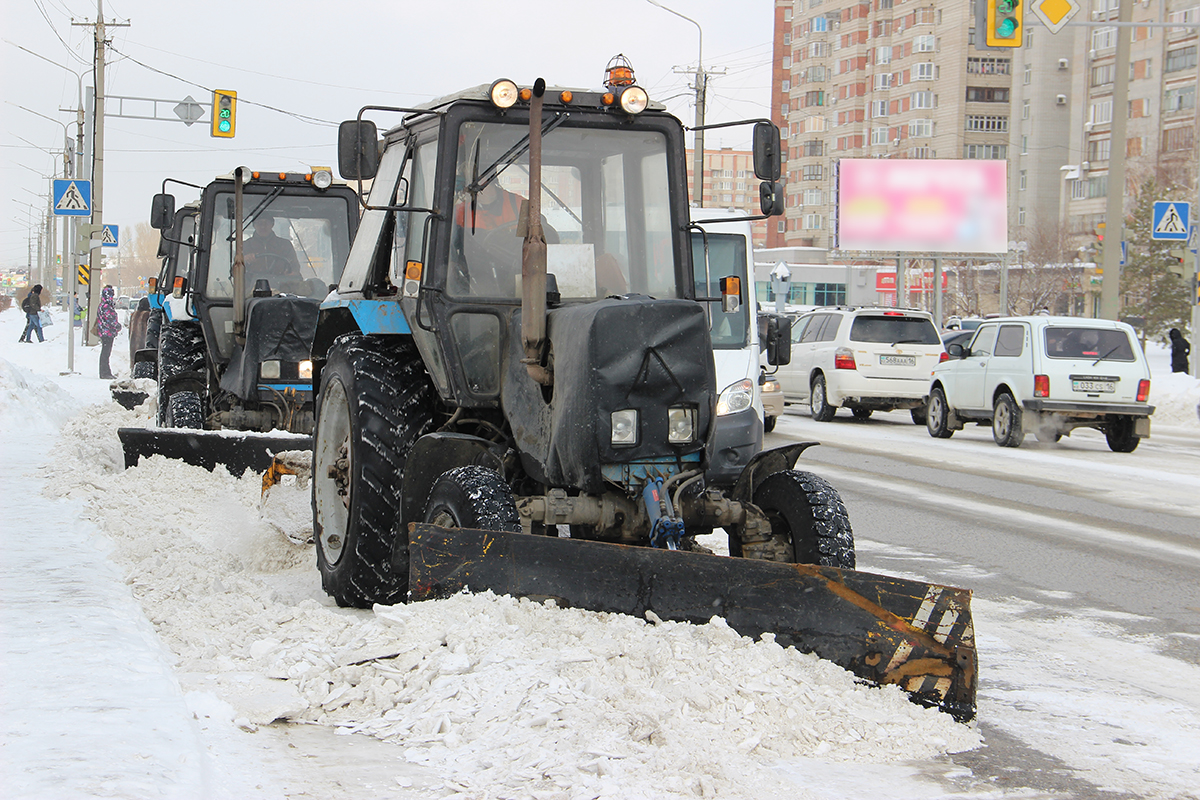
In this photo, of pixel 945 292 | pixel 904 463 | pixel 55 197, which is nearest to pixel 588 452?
pixel 904 463

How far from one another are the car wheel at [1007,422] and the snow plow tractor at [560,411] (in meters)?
12.3

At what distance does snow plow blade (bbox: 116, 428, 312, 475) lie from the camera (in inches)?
370

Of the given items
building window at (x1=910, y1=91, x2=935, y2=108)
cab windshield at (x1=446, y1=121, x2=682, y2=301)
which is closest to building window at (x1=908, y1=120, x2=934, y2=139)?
building window at (x1=910, y1=91, x2=935, y2=108)

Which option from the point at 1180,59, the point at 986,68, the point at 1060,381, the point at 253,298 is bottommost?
the point at 1060,381

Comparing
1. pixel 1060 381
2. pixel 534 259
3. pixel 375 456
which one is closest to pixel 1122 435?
pixel 1060 381

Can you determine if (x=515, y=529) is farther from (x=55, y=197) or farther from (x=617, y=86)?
(x=55, y=197)

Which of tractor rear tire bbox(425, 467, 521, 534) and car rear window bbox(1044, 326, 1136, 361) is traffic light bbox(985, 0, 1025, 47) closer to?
car rear window bbox(1044, 326, 1136, 361)

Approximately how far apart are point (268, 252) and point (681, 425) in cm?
749

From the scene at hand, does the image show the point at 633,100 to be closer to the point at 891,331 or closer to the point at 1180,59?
the point at 891,331

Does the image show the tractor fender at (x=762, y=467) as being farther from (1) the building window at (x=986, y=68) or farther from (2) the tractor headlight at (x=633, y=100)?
(1) the building window at (x=986, y=68)

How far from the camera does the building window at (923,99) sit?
9712 cm

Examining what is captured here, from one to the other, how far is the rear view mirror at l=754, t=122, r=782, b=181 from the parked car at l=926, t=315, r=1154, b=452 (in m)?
12.1

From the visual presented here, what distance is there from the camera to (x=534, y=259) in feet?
16.6

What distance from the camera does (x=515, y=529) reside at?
4.99 metres
